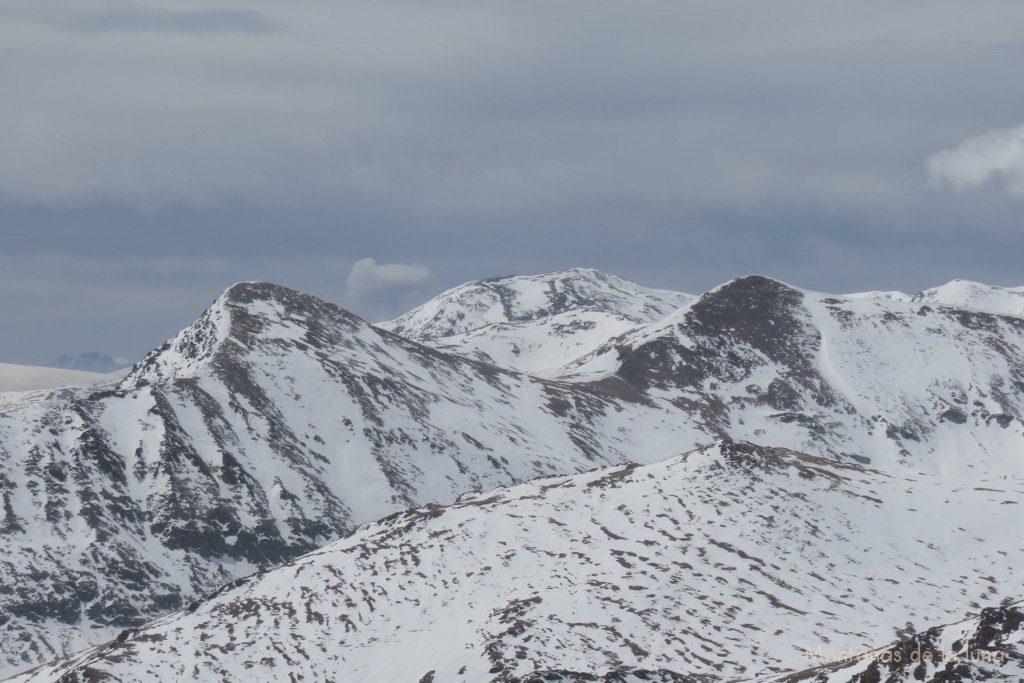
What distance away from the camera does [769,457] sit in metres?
138

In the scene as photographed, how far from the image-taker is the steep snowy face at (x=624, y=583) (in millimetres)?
103938

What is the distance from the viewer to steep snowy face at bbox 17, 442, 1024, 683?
10394cm

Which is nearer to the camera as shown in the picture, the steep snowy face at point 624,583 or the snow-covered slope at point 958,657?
the snow-covered slope at point 958,657

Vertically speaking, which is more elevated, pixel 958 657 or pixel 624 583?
pixel 624 583

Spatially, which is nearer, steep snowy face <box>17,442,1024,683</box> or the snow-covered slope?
the snow-covered slope

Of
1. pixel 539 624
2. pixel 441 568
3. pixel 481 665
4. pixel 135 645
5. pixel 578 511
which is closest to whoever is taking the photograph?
pixel 481 665

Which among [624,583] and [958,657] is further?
[624,583]

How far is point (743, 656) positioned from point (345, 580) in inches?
1567

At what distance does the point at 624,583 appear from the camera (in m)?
113

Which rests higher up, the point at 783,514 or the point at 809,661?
the point at 783,514

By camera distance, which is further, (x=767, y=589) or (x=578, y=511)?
(x=578, y=511)

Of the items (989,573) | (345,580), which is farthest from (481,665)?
(989,573)

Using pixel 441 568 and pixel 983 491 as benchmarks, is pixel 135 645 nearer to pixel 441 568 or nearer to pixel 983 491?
pixel 441 568

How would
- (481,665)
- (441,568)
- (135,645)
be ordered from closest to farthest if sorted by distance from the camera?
(481,665) < (135,645) < (441,568)
